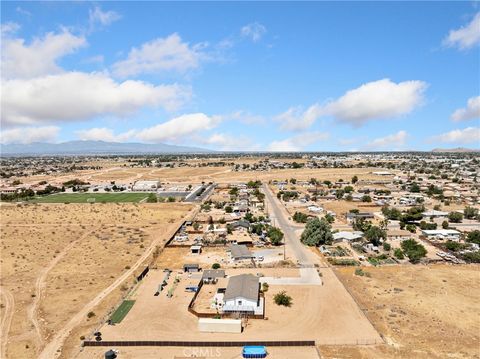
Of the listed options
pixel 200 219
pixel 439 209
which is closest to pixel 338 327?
pixel 200 219

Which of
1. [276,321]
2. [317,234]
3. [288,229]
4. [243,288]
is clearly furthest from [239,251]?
[276,321]

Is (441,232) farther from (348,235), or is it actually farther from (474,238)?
(348,235)

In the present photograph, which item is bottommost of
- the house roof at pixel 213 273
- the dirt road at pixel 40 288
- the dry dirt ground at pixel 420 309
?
the dirt road at pixel 40 288

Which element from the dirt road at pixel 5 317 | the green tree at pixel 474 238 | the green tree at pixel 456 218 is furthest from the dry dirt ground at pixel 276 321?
the green tree at pixel 456 218

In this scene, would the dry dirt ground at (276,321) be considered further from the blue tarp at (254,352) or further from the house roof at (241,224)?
the house roof at (241,224)

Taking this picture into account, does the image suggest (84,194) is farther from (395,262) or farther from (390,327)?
(390,327)

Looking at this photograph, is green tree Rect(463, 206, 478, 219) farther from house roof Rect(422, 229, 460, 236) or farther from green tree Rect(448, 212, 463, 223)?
house roof Rect(422, 229, 460, 236)
